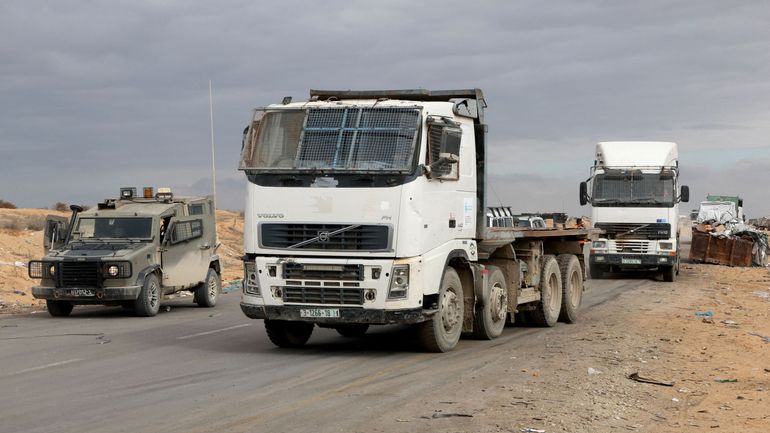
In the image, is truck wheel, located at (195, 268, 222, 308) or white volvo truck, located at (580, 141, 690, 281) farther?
white volvo truck, located at (580, 141, 690, 281)

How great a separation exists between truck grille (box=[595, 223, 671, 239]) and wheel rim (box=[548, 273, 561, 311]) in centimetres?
1186

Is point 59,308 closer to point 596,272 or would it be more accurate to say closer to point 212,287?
point 212,287

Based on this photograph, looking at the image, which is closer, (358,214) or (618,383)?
(618,383)

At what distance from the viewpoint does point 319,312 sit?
1308 cm

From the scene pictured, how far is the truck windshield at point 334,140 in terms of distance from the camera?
12992 mm

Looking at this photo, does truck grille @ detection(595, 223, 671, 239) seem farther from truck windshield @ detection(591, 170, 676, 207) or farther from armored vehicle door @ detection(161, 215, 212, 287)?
armored vehicle door @ detection(161, 215, 212, 287)

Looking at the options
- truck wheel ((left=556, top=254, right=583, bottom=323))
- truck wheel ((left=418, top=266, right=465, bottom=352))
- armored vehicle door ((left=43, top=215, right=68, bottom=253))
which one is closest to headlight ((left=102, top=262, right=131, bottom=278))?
armored vehicle door ((left=43, top=215, right=68, bottom=253))

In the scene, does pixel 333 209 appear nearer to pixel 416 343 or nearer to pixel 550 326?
pixel 416 343

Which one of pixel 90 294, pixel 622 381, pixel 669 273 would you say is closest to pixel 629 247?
pixel 669 273

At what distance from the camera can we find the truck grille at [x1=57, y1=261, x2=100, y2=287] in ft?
64.2

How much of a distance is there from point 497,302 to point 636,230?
614 inches

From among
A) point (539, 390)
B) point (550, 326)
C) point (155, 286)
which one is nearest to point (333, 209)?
point (539, 390)

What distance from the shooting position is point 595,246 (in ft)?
102

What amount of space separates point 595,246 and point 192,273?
13.9 m
